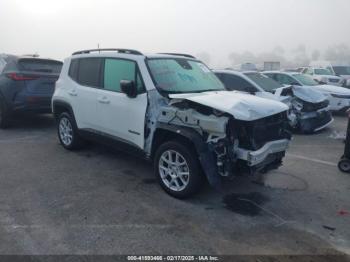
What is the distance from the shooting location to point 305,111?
8773 millimetres

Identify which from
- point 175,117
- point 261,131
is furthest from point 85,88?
point 261,131

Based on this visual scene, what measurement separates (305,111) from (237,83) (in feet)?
6.14

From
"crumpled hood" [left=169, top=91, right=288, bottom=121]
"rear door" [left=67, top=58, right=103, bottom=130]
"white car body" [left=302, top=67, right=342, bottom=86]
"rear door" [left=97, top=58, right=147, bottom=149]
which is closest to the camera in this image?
"crumpled hood" [left=169, top=91, right=288, bottom=121]

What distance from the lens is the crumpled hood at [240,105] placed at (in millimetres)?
4090

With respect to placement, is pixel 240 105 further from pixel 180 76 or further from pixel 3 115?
pixel 3 115

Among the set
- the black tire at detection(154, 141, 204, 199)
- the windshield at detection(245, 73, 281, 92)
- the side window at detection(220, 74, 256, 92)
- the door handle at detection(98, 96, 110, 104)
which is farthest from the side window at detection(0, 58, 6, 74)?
the windshield at detection(245, 73, 281, 92)

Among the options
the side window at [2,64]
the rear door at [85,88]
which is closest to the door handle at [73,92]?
the rear door at [85,88]

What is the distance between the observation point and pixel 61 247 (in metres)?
3.37

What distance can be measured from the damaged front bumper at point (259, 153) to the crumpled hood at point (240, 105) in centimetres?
40

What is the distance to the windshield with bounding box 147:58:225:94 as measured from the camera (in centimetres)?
493

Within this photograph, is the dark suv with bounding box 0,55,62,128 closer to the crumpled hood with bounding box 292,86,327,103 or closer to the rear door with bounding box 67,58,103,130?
the rear door with bounding box 67,58,103,130

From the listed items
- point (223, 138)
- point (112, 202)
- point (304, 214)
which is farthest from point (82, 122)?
point (304, 214)

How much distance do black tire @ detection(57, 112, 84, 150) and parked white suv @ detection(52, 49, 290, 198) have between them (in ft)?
0.41

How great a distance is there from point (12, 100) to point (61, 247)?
18.7ft
